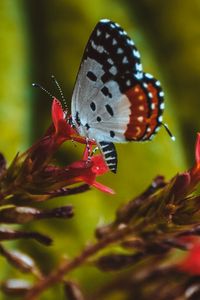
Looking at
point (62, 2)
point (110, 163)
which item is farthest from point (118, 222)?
point (62, 2)

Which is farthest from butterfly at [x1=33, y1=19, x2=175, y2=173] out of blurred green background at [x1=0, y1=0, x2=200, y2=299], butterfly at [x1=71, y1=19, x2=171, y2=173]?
blurred green background at [x1=0, y1=0, x2=200, y2=299]

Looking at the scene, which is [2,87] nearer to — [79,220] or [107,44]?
[79,220]

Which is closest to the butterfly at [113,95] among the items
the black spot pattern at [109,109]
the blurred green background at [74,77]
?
the black spot pattern at [109,109]

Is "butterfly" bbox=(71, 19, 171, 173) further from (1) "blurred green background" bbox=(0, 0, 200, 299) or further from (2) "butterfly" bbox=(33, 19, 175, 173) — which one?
(1) "blurred green background" bbox=(0, 0, 200, 299)

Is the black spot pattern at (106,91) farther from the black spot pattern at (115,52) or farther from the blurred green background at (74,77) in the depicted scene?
the blurred green background at (74,77)

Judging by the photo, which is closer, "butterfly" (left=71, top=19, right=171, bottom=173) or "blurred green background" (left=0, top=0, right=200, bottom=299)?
"butterfly" (left=71, top=19, right=171, bottom=173)
